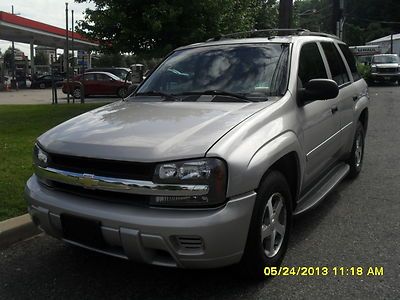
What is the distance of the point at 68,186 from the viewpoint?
346 cm

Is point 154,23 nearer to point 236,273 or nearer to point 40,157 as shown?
point 40,157

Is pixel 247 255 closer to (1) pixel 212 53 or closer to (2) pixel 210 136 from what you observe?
(2) pixel 210 136

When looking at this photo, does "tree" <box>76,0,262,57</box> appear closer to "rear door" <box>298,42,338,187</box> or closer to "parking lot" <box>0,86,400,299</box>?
"rear door" <box>298,42,338,187</box>

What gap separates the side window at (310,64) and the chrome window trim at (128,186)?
1938mm

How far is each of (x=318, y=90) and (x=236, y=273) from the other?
1.68 metres

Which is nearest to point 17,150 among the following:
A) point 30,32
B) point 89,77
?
point 89,77

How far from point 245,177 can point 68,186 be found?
1.26m

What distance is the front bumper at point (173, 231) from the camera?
9.74 feet

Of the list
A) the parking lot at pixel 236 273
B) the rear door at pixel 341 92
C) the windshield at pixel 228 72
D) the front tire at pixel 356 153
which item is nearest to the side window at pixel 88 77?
the front tire at pixel 356 153

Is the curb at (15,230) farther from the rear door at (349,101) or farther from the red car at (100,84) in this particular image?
the red car at (100,84)

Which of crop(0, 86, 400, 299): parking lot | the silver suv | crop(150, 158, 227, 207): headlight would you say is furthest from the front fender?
crop(0, 86, 400, 299): parking lot

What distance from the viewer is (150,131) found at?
3.38 metres

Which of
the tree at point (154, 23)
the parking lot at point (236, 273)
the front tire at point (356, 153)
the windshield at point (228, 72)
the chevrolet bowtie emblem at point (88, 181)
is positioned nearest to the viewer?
the chevrolet bowtie emblem at point (88, 181)

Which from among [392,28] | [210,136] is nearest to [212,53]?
[210,136]
